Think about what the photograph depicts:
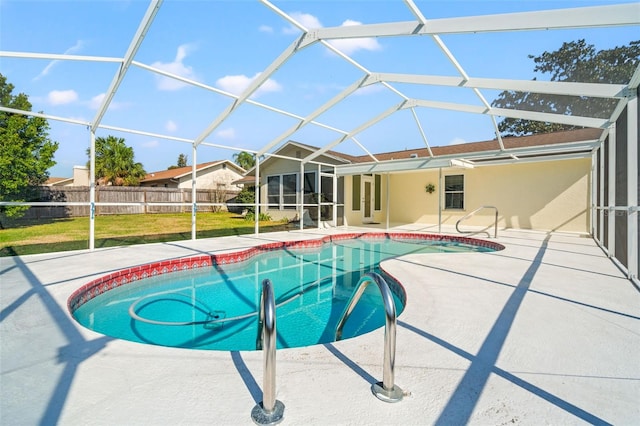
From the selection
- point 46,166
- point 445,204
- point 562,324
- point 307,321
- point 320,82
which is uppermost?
point 320,82

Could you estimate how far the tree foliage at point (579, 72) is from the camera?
4.28 meters

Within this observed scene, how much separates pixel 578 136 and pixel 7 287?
1410cm

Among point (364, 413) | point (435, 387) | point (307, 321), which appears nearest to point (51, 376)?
point (364, 413)

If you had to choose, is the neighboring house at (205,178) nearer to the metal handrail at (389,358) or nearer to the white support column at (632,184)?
the white support column at (632,184)

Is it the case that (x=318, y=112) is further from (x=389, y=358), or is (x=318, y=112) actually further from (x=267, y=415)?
(x=267, y=415)

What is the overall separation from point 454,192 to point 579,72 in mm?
9244

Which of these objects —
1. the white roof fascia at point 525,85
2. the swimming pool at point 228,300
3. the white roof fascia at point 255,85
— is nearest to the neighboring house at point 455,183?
the white roof fascia at point 255,85

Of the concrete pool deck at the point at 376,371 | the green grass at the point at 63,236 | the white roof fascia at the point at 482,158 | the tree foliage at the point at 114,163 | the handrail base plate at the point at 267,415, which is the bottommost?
the concrete pool deck at the point at 376,371

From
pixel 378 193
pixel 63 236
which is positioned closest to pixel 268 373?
pixel 63 236

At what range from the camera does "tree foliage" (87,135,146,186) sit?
23734 millimetres

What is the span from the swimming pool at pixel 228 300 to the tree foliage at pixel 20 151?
30.9 ft

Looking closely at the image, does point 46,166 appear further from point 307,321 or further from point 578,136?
point 578,136

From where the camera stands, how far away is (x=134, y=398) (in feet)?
6.13

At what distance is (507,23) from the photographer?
13.6ft
